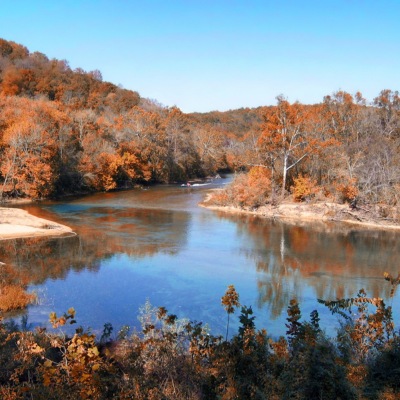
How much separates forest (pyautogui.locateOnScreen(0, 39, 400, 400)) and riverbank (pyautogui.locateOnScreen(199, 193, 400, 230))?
744 millimetres

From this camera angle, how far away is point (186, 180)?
204 feet

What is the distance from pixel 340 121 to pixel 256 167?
1055 cm

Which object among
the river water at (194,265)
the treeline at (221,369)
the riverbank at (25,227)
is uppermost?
the treeline at (221,369)

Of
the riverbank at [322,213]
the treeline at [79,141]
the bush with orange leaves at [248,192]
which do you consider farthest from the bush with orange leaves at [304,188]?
the treeline at [79,141]

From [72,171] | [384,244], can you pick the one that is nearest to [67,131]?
[72,171]

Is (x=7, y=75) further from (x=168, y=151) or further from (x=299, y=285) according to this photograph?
(x=299, y=285)

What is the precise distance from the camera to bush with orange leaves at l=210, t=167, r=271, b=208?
118ft

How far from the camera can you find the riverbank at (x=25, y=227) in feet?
77.4

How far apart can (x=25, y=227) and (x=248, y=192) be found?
718 inches

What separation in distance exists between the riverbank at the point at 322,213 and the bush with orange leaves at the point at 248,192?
617 millimetres

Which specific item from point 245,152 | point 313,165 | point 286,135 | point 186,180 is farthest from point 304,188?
point 186,180

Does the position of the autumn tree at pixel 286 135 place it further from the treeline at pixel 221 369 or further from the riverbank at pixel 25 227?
the treeline at pixel 221 369

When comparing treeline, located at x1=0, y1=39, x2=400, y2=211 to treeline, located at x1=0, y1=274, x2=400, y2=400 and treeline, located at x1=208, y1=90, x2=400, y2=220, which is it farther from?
treeline, located at x1=0, y1=274, x2=400, y2=400

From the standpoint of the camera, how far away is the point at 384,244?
24.4 meters
